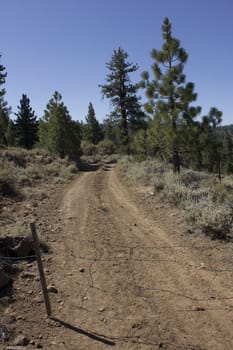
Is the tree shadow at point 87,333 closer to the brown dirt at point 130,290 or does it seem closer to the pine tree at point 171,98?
the brown dirt at point 130,290

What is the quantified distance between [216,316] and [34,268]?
12.5ft

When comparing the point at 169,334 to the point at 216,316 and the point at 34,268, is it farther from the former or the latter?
the point at 34,268

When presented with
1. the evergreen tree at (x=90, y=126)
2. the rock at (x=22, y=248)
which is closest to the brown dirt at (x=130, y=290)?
the rock at (x=22, y=248)

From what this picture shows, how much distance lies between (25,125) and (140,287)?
4251 cm

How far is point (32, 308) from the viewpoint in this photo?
212 inches

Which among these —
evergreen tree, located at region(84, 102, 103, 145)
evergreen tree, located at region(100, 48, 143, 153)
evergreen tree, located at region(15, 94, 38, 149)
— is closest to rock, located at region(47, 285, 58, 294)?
evergreen tree, located at region(100, 48, 143, 153)

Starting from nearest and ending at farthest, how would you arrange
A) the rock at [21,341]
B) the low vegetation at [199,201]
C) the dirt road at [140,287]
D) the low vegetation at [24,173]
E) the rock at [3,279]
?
the rock at [21,341], the dirt road at [140,287], the rock at [3,279], the low vegetation at [199,201], the low vegetation at [24,173]

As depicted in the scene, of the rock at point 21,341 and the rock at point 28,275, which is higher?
the rock at point 28,275

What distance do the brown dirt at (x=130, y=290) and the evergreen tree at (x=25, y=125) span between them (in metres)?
37.6

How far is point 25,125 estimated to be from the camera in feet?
149

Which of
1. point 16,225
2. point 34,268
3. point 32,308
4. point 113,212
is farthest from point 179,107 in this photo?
point 32,308

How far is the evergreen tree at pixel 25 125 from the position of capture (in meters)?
44.5

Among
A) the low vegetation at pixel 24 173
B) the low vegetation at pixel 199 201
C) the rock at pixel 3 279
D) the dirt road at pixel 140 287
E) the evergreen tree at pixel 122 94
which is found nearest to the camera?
the dirt road at pixel 140 287

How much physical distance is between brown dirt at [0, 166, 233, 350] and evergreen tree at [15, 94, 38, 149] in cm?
3757
